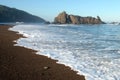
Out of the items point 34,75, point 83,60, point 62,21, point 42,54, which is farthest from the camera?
point 62,21

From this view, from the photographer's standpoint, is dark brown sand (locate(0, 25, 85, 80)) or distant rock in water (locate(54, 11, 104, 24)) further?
distant rock in water (locate(54, 11, 104, 24))

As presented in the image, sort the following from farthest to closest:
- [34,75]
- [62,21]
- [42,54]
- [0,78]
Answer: [62,21], [42,54], [34,75], [0,78]

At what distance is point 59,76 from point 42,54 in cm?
529

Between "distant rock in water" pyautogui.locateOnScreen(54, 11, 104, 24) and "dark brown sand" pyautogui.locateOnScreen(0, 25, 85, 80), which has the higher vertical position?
"dark brown sand" pyautogui.locateOnScreen(0, 25, 85, 80)

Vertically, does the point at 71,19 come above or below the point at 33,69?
below

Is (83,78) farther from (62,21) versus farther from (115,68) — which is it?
(62,21)

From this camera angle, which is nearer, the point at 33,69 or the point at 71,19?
the point at 33,69

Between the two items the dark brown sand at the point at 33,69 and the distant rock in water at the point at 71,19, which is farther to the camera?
the distant rock in water at the point at 71,19

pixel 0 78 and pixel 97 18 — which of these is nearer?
pixel 0 78

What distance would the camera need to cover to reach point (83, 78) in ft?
33.7

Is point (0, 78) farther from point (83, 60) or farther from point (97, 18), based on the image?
point (97, 18)

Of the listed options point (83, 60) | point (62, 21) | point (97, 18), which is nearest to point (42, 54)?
point (83, 60)

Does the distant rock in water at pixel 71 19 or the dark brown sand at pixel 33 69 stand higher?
the dark brown sand at pixel 33 69

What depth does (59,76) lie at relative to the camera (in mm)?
10484
